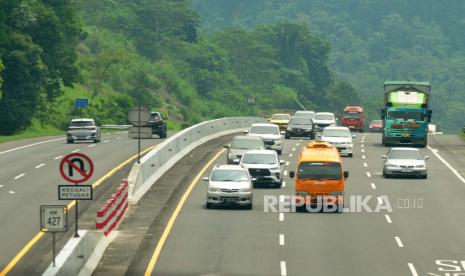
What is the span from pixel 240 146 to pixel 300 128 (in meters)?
22.1

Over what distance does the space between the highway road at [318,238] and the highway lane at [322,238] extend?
0.03m

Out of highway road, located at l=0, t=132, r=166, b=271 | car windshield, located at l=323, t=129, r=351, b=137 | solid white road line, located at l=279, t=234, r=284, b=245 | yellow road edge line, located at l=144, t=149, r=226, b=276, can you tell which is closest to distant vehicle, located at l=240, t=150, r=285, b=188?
yellow road edge line, located at l=144, t=149, r=226, b=276

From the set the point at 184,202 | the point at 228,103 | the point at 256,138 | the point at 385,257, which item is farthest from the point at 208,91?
the point at 385,257

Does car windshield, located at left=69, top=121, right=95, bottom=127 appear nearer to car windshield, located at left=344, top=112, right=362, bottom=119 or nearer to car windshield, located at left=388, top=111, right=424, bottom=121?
car windshield, located at left=388, top=111, right=424, bottom=121

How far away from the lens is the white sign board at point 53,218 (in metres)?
25.2

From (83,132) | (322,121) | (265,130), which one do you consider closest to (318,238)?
(265,130)

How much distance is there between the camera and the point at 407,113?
240 feet

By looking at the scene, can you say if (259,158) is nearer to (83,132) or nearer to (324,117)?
(83,132)

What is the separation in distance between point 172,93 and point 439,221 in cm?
12784

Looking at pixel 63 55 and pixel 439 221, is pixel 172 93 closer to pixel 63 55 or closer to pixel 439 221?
pixel 63 55

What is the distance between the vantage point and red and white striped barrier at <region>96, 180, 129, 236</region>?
34.1m

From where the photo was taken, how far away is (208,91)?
187125 mm

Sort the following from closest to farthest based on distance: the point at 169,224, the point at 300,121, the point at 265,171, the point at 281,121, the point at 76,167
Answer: the point at 76,167 < the point at 169,224 < the point at 265,171 < the point at 300,121 < the point at 281,121

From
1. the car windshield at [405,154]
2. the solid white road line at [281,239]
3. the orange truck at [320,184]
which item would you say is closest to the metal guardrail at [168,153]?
the orange truck at [320,184]
